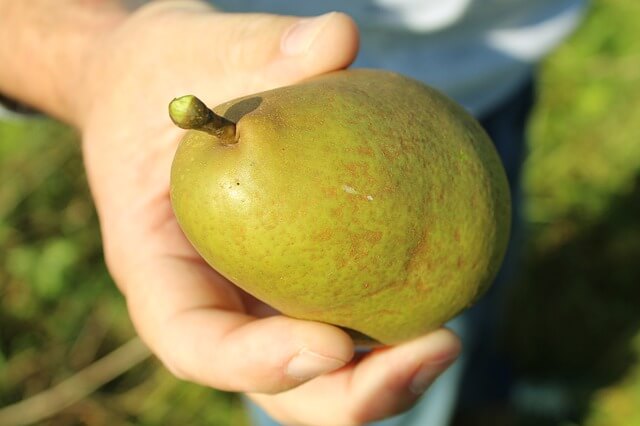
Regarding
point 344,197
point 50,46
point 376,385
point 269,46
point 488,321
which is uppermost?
point 269,46

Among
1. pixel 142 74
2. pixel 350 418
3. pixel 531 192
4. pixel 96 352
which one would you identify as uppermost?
pixel 142 74

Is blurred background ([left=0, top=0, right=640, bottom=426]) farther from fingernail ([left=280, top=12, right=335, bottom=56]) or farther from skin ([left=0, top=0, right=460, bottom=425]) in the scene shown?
fingernail ([left=280, top=12, right=335, bottom=56])

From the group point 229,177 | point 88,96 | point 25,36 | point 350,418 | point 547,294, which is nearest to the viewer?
point 229,177

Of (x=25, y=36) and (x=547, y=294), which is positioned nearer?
(x=25, y=36)

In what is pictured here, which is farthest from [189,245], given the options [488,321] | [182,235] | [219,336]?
[488,321]

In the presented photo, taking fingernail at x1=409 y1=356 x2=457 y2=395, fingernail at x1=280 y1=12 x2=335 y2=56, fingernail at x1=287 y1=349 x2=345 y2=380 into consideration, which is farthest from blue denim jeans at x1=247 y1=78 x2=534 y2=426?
fingernail at x1=280 y1=12 x2=335 y2=56

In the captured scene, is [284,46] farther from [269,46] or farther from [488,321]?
[488,321]

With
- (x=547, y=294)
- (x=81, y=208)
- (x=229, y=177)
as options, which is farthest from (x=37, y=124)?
(x=229, y=177)

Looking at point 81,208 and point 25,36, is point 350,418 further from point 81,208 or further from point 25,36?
point 81,208
